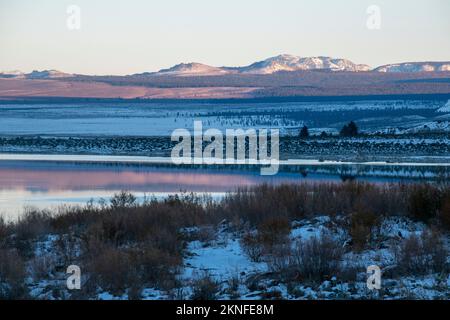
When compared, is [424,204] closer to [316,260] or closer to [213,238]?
[213,238]

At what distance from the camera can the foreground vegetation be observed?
10.1m

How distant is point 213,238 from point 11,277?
3.53 metres

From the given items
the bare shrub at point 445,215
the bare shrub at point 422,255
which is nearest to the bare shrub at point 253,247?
the bare shrub at point 422,255

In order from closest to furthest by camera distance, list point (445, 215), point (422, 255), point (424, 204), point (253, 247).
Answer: point (422, 255) → point (253, 247) → point (445, 215) → point (424, 204)

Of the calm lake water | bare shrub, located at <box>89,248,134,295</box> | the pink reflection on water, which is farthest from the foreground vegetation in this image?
the pink reflection on water

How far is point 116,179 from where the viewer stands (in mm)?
26219

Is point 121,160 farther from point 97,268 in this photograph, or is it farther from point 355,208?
point 97,268

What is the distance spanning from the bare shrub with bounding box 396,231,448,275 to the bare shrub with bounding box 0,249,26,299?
4426 millimetres

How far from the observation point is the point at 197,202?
15.8 meters

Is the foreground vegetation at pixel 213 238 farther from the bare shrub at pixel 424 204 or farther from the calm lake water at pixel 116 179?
the calm lake water at pixel 116 179

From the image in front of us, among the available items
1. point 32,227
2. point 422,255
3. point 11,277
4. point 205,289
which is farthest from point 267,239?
point 32,227

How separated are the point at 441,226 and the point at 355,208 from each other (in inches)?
62.5
